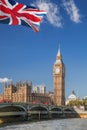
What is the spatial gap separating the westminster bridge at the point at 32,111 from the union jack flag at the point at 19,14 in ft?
236

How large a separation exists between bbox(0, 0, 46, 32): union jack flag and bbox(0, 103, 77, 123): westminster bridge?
71968mm

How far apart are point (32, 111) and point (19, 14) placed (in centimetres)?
9983

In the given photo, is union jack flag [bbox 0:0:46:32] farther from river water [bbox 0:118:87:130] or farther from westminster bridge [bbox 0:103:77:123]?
westminster bridge [bbox 0:103:77:123]

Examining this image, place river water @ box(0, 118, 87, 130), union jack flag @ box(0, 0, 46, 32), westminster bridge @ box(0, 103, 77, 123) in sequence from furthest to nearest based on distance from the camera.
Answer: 1. westminster bridge @ box(0, 103, 77, 123)
2. river water @ box(0, 118, 87, 130)
3. union jack flag @ box(0, 0, 46, 32)

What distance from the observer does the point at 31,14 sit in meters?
27.1

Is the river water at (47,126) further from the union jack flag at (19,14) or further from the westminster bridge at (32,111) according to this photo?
the union jack flag at (19,14)

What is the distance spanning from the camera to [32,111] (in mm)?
124438

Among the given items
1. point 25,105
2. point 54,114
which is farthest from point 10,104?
point 54,114

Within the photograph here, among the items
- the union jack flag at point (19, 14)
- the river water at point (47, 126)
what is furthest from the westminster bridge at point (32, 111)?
the union jack flag at point (19, 14)

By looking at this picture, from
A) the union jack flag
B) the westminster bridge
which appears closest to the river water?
the westminster bridge

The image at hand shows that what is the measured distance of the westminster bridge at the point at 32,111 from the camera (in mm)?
105625

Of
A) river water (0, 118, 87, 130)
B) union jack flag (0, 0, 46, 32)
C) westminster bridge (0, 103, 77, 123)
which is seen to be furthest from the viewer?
westminster bridge (0, 103, 77, 123)

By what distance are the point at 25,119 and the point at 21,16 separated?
86.4 metres

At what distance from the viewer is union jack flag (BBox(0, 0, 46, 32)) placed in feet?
85.0
